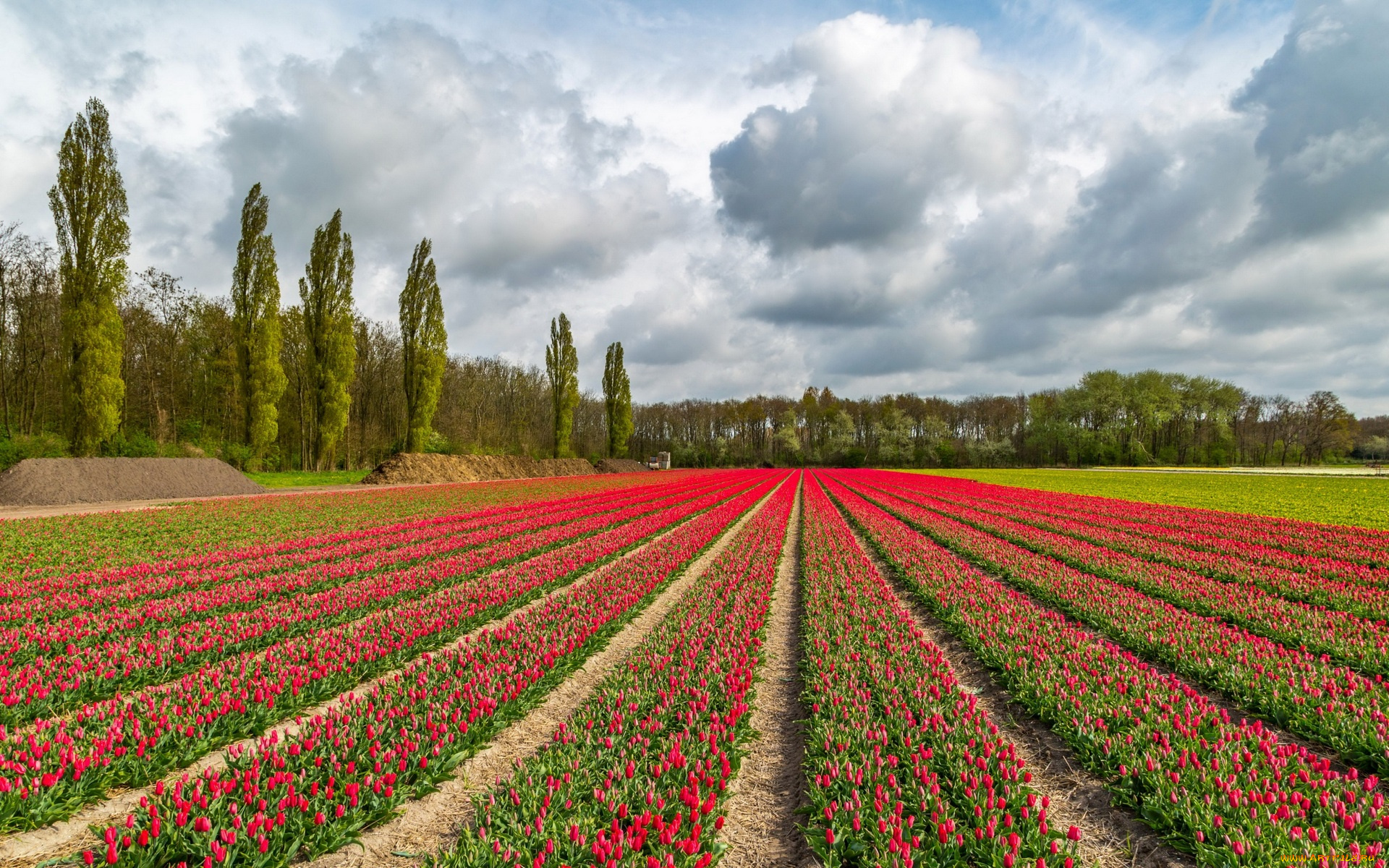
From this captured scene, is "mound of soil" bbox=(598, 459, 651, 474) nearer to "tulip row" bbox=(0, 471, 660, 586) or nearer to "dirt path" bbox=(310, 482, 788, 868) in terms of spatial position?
"tulip row" bbox=(0, 471, 660, 586)

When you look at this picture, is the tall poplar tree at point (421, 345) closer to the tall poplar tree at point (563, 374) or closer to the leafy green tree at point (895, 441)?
the tall poplar tree at point (563, 374)

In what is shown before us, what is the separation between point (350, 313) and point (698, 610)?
49.6m

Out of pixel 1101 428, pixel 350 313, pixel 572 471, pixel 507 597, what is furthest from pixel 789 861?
pixel 1101 428

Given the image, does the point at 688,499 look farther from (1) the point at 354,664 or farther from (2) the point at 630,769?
(2) the point at 630,769

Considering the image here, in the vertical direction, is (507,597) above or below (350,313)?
below

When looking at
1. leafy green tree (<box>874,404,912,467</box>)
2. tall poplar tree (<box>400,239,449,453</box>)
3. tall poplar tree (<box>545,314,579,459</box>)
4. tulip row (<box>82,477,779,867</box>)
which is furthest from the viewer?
leafy green tree (<box>874,404,912,467</box>)

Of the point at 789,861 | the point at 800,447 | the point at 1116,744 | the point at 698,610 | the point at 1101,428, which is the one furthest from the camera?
the point at 800,447

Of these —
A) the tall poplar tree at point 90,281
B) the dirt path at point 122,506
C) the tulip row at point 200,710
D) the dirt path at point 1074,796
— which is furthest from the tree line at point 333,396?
the dirt path at point 1074,796

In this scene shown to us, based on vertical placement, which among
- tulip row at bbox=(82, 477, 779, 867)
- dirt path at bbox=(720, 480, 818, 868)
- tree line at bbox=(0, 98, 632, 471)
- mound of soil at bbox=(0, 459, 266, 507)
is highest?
tree line at bbox=(0, 98, 632, 471)

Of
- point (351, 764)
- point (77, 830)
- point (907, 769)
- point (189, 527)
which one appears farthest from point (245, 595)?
point (189, 527)

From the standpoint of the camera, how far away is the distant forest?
1406 inches

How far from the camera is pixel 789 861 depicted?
364 cm

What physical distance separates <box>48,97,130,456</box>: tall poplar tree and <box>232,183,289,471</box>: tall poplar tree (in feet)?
28.6

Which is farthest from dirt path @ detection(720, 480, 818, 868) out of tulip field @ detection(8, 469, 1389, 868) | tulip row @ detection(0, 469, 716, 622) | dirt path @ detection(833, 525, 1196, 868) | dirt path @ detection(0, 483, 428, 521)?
dirt path @ detection(0, 483, 428, 521)
